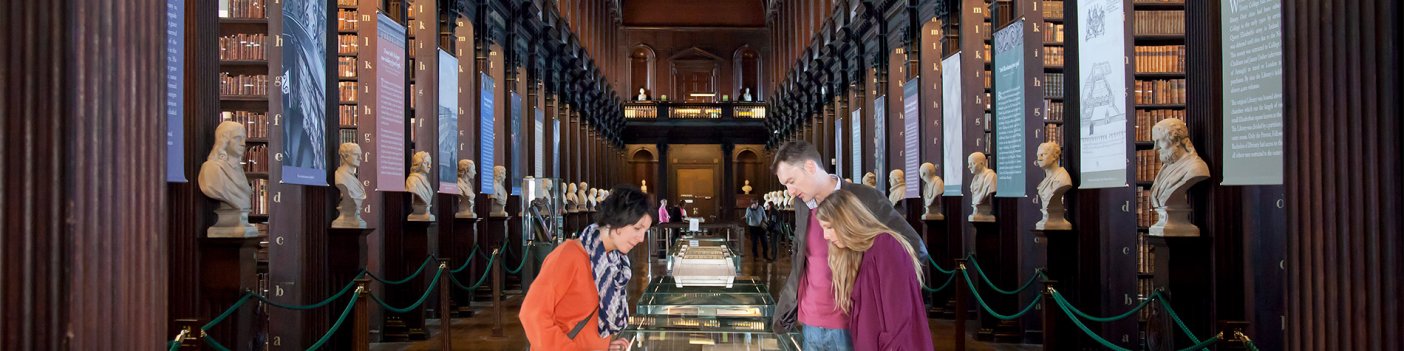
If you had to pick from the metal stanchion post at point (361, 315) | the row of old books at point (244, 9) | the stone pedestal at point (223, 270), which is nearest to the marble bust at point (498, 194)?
the row of old books at point (244, 9)

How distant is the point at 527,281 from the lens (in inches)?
433

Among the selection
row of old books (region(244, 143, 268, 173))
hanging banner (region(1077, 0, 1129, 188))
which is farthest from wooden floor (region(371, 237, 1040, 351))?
hanging banner (region(1077, 0, 1129, 188))

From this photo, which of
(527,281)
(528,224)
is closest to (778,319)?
(527,281)

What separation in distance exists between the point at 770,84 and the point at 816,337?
26.2 m

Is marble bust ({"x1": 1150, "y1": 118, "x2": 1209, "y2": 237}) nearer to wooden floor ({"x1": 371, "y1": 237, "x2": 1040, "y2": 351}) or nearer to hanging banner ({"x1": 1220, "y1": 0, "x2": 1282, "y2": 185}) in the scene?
hanging banner ({"x1": 1220, "y1": 0, "x2": 1282, "y2": 185})

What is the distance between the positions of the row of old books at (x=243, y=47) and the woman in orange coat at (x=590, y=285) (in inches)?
172

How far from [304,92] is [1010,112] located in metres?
4.43

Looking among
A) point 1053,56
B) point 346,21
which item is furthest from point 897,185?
point 346,21

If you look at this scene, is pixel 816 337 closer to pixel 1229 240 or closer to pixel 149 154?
pixel 149 154

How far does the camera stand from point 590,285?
2713 millimetres

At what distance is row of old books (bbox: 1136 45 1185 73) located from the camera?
6.57 m

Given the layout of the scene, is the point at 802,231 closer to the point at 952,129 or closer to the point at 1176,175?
the point at 1176,175

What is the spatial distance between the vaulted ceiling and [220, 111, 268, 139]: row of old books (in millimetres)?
24522

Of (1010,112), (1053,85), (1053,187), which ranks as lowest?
(1053,187)
